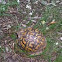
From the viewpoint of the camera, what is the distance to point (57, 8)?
419cm

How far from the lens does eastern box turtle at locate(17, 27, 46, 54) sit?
3.48m

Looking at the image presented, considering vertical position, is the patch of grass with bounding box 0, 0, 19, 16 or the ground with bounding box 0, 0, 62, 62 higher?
the patch of grass with bounding box 0, 0, 19, 16

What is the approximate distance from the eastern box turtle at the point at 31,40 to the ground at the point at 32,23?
116 mm

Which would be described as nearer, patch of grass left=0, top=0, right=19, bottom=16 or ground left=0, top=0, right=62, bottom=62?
ground left=0, top=0, right=62, bottom=62

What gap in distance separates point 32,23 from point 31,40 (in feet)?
1.86

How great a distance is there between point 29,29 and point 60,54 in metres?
0.63

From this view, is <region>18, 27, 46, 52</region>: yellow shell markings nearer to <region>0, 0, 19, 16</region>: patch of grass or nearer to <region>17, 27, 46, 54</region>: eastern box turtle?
<region>17, 27, 46, 54</region>: eastern box turtle

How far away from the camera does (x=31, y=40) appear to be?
348cm

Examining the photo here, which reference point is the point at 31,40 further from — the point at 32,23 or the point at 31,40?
the point at 32,23

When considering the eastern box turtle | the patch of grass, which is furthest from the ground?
the eastern box turtle

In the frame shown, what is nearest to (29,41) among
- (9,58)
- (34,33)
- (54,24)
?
(34,33)

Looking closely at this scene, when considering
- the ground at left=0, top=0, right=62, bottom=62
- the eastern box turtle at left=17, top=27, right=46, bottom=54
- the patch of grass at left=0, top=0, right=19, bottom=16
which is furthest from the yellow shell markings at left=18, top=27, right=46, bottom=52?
the patch of grass at left=0, top=0, right=19, bottom=16

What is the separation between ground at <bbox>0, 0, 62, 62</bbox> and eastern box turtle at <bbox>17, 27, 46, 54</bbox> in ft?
0.38

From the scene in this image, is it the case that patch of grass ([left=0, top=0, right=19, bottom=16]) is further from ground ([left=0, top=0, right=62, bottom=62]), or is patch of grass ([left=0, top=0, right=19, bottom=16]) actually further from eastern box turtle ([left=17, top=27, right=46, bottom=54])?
eastern box turtle ([left=17, top=27, right=46, bottom=54])
